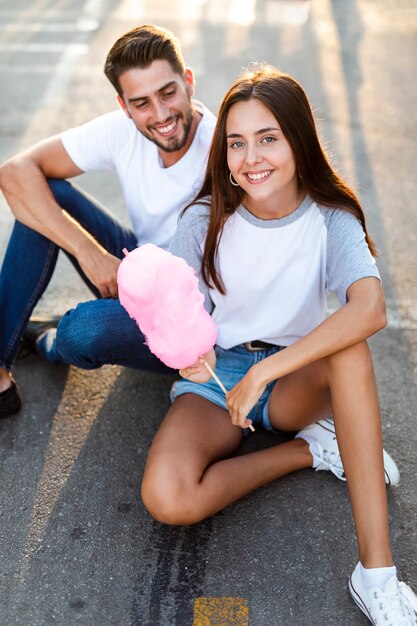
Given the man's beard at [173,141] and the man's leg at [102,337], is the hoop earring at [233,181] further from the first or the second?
the man's leg at [102,337]

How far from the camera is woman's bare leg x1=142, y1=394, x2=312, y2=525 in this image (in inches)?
113

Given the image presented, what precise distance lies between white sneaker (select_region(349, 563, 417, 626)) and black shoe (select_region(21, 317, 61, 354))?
211cm

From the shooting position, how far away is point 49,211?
Answer: 350 centimetres

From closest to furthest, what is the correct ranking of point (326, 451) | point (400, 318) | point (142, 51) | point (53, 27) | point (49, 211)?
point (326, 451) < point (142, 51) < point (49, 211) < point (400, 318) < point (53, 27)

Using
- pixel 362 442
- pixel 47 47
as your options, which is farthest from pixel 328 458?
pixel 47 47

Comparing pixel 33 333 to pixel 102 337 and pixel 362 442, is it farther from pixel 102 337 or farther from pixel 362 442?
pixel 362 442

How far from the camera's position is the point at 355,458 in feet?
8.94

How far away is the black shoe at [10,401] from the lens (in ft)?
11.7

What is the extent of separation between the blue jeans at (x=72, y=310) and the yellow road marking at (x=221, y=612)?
3.60 feet

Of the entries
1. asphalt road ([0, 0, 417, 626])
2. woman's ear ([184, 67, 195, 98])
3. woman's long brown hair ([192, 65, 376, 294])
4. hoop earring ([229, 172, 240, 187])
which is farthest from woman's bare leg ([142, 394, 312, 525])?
woman's ear ([184, 67, 195, 98])

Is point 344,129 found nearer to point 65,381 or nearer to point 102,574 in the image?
point 65,381

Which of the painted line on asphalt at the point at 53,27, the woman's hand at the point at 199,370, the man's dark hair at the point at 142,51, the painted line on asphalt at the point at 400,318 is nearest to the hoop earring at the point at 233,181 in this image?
the woman's hand at the point at 199,370

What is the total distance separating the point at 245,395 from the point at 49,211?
1344mm

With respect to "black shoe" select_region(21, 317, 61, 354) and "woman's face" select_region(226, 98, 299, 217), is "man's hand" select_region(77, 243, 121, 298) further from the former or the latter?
"woman's face" select_region(226, 98, 299, 217)
